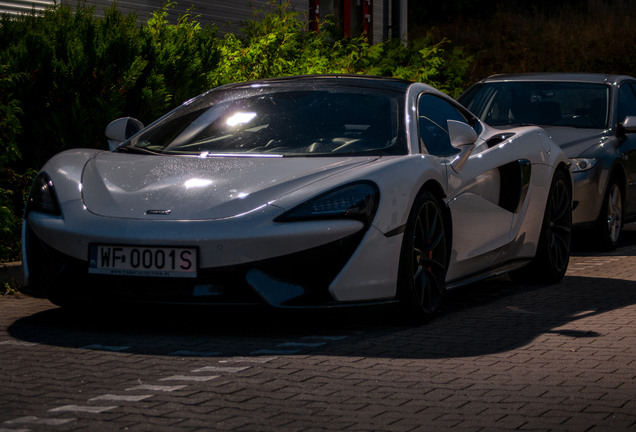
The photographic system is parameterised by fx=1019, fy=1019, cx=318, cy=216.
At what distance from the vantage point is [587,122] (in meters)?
10.4

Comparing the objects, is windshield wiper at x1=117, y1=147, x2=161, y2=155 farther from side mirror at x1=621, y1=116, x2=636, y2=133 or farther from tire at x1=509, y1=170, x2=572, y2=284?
side mirror at x1=621, y1=116, x2=636, y2=133

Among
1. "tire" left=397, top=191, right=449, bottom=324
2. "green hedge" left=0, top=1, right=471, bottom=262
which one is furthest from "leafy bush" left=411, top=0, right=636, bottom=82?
"tire" left=397, top=191, right=449, bottom=324

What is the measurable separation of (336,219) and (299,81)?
1821 mm

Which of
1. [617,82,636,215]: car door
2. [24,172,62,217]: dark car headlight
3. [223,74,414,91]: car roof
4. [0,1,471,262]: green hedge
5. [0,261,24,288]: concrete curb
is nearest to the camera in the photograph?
[24,172,62,217]: dark car headlight

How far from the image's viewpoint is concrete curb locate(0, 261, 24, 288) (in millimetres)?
6953

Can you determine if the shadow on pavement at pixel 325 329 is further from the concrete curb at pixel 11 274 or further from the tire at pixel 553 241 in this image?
the concrete curb at pixel 11 274

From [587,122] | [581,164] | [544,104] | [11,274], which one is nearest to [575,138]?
[581,164]

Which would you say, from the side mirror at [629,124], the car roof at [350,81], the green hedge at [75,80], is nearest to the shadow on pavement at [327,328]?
the car roof at [350,81]

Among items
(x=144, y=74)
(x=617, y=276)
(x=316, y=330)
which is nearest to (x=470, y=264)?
(x=316, y=330)

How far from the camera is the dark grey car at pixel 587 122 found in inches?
377

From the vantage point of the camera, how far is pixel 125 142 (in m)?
6.36

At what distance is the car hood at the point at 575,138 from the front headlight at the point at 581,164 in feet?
0.21

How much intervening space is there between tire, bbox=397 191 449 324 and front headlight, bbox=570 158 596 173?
3926 mm

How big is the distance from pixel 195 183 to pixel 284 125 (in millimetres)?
967
